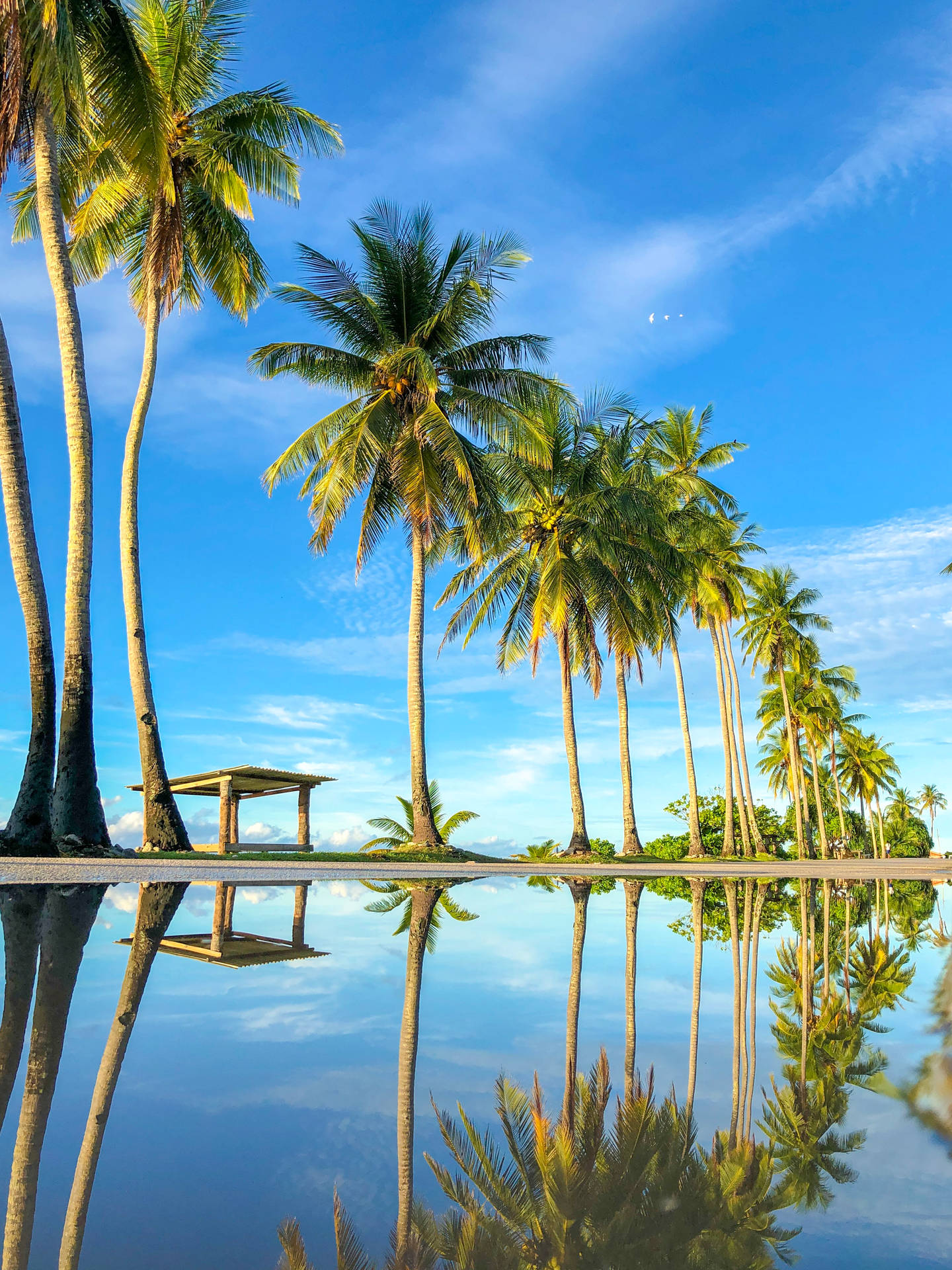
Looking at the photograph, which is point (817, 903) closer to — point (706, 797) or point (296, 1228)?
point (296, 1228)

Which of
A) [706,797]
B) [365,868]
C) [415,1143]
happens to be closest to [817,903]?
[365,868]

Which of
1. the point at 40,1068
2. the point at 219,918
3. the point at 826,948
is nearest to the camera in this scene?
the point at 40,1068

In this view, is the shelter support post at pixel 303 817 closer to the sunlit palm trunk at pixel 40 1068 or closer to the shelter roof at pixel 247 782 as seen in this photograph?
the shelter roof at pixel 247 782

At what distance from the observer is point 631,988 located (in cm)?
410

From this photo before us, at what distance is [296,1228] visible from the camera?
59.8 inches

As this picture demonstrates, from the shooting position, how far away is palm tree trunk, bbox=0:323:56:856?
12.1m

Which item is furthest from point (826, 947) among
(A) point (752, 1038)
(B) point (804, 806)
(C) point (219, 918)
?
(B) point (804, 806)

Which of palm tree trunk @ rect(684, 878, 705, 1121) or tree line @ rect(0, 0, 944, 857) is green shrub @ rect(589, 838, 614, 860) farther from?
palm tree trunk @ rect(684, 878, 705, 1121)

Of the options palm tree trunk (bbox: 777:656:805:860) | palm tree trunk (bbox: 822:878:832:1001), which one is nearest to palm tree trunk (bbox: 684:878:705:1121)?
palm tree trunk (bbox: 822:878:832:1001)

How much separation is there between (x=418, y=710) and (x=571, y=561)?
22.0 ft

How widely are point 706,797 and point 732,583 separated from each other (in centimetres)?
1531

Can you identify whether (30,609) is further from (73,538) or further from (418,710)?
(418,710)

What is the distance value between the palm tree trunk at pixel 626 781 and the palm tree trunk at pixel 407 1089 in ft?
68.2

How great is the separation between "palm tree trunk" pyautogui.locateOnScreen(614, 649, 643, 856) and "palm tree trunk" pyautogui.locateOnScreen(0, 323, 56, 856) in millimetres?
16773
